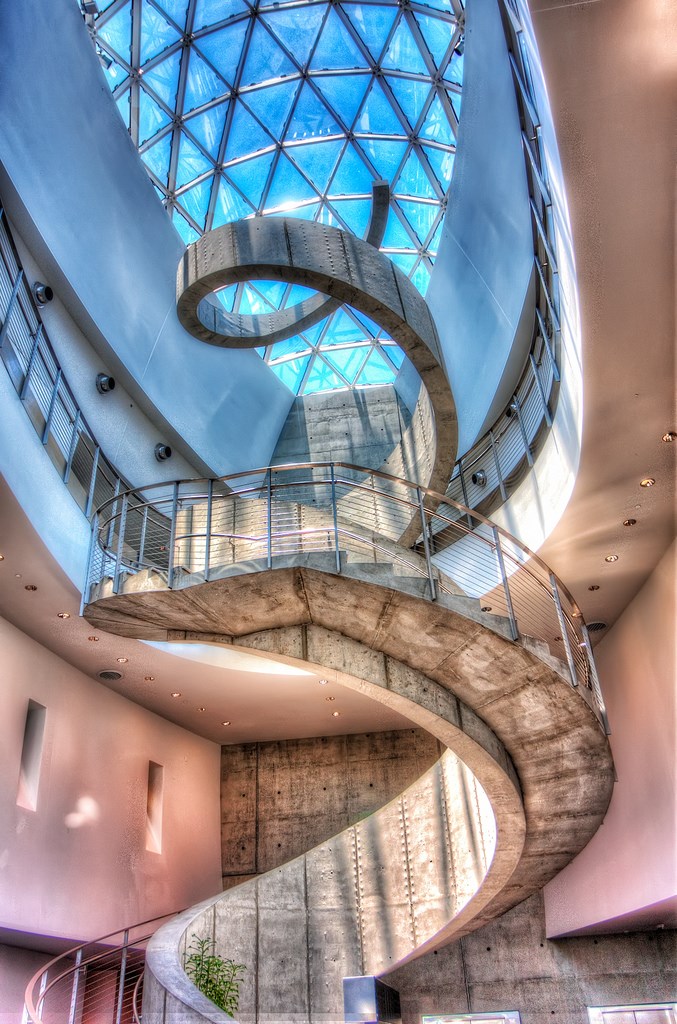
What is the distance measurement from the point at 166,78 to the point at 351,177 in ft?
20.2

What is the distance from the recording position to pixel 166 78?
19766 millimetres

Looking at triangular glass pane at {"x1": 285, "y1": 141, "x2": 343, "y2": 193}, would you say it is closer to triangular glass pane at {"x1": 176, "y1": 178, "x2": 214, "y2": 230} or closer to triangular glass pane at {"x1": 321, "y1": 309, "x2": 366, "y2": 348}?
triangular glass pane at {"x1": 176, "y1": 178, "x2": 214, "y2": 230}

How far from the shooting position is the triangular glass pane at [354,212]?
23.9 meters

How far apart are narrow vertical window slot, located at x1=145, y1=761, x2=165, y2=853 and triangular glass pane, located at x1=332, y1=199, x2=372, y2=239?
17031 millimetres

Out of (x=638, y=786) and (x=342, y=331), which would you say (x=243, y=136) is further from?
(x=638, y=786)

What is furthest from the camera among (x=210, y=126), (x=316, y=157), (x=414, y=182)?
(x=316, y=157)

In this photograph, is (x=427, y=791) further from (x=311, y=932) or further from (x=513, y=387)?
(x=513, y=387)

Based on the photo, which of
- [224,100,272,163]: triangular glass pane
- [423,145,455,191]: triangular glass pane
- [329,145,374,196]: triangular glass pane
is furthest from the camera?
[329,145,374,196]: triangular glass pane

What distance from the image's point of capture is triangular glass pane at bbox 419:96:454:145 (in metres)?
20.4

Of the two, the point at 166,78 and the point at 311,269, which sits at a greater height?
the point at 166,78

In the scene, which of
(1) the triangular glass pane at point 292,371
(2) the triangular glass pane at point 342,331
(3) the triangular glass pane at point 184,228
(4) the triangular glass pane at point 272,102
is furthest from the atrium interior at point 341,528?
(1) the triangular glass pane at point 292,371

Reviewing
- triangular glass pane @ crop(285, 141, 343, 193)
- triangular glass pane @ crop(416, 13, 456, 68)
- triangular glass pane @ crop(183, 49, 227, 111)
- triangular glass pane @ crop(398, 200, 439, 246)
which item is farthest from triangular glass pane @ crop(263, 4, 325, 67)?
triangular glass pane @ crop(398, 200, 439, 246)

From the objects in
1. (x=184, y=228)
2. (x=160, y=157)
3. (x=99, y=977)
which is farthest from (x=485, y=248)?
(x=99, y=977)

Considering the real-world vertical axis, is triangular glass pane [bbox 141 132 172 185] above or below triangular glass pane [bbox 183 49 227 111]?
below
